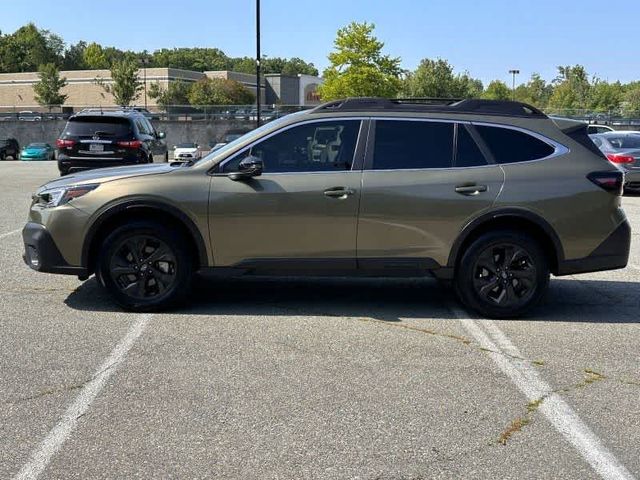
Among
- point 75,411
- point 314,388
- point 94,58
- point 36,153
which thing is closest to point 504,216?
point 314,388

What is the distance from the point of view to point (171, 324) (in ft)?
18.5

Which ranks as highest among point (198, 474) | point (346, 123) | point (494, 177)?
Answer: point (346, 123)

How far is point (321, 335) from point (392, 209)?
4.06 feet

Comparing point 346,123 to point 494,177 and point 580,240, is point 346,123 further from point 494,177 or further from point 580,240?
point 580,240

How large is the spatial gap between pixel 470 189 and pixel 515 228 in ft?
1.84

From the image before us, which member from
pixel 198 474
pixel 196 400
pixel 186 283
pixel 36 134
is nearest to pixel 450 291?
pixel 186 283

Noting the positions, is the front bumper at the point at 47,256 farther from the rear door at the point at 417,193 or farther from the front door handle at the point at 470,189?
the front door handle at the point at 470,189

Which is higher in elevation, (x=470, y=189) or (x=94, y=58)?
(x=94, y=58)

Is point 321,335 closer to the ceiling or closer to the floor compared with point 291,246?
closer to the floor

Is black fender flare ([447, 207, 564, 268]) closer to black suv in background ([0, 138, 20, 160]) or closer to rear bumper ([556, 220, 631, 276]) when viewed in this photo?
rear bumper ([556, 220, 631, 276])

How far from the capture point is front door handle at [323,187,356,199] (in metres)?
5.74

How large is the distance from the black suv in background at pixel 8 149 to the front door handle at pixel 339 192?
45.0m

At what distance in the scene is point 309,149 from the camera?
5.88m

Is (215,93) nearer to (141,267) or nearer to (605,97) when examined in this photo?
(605,97)
